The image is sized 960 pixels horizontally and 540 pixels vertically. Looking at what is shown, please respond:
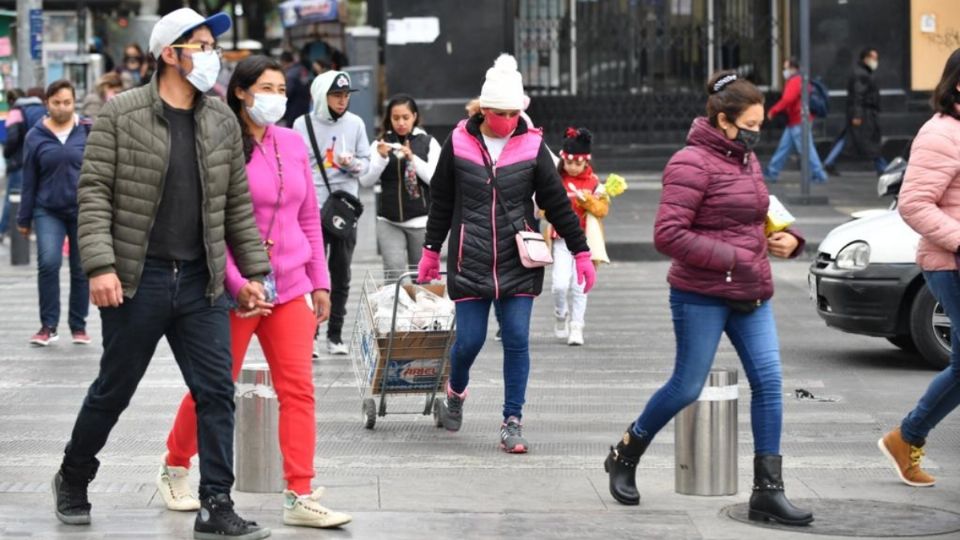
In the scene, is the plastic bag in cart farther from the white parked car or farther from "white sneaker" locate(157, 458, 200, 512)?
the white parked car

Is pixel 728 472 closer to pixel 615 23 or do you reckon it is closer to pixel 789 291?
pixel 789 291

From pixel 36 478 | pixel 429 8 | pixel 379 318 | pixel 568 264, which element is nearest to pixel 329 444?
pixel 379 318

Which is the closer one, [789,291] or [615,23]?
[789,291]

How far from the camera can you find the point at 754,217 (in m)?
7.53

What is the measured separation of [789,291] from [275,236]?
9.61 m

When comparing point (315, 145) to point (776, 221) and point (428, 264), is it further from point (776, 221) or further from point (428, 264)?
point (776, 221)

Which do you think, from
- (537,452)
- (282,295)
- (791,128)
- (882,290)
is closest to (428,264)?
(537,452)

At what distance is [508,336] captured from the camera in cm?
909

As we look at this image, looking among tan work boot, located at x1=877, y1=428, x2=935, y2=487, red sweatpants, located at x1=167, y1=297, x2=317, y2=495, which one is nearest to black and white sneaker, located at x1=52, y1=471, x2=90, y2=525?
red sweatpants, located at x1=167, y1=297, x2=317, y2=495

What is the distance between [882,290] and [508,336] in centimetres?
367

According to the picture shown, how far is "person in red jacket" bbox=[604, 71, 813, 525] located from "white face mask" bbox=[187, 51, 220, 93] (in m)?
1.88

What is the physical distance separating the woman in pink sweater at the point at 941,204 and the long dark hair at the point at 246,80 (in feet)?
8.90

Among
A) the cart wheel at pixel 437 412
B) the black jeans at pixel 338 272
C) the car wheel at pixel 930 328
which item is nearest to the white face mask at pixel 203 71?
the cart wheel at pixel 437 412

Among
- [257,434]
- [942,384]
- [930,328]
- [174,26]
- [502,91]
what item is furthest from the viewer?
[930,328]
